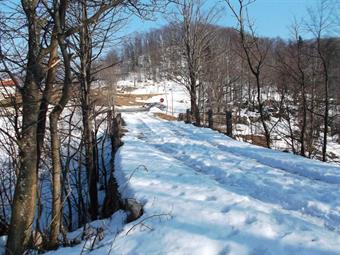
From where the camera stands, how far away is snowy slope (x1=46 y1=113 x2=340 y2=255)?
4730 millimetres

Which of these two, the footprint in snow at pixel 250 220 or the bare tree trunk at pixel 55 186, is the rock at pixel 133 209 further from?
the footprint in snow at pixel 250 220

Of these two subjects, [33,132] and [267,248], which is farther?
[33,132]

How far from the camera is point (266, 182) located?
294 inches

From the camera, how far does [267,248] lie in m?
4.50

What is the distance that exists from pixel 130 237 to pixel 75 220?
5774 mm

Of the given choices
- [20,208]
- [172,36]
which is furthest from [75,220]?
[172,36]

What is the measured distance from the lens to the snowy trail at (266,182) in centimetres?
596

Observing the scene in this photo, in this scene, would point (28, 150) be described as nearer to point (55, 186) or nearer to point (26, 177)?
point (26, 177)

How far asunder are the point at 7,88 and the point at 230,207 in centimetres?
445

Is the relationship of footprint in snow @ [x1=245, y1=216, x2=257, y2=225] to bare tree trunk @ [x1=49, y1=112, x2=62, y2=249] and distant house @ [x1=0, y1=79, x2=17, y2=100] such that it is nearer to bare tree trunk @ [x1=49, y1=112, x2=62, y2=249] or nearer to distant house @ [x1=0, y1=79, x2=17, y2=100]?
bare tree trunk @ [x1=49, y1=112, x2=62, y2=249]

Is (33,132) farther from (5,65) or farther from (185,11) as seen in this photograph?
(185,11)

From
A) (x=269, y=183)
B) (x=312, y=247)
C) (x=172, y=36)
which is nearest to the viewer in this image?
(x=312, y=247)

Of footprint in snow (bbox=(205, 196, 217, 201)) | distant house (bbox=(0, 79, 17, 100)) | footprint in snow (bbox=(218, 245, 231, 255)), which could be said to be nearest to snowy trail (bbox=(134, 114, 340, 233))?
footprint in snow (bbox=(205, 196, 217, 201))

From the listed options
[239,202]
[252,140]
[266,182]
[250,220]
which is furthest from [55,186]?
[252,140]
